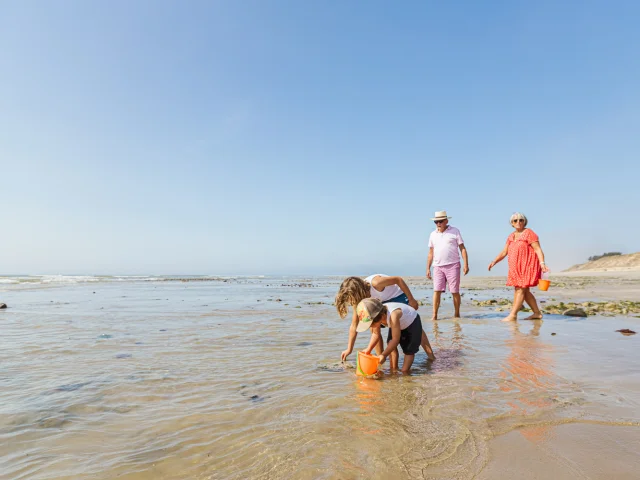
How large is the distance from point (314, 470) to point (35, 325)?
8.12 meters

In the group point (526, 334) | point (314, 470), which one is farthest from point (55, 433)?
point (526, 334)

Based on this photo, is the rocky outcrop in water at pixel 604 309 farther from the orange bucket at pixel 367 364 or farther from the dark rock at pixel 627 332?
the orange bucket at pixel 367 364

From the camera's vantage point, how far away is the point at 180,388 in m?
4.00

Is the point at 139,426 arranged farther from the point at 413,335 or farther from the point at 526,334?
the point at 526,334

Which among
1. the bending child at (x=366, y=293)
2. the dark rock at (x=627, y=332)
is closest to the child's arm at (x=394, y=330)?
the bending child at (x=366, y=293)

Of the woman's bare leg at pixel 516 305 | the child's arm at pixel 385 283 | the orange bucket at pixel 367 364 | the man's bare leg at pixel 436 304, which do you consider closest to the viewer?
the orange bucket at pixel 367 364

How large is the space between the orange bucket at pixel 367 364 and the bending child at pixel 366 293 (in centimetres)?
62

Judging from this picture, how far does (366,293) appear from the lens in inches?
200

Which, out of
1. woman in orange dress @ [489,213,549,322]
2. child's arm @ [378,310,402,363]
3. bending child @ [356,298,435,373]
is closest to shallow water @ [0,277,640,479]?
bending child @ [356,298,435,373]

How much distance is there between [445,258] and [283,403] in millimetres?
6322

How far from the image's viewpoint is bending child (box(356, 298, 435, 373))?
4516 millimetres

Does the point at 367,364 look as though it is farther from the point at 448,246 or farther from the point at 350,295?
the point at 448,246

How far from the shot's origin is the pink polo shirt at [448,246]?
879 cm

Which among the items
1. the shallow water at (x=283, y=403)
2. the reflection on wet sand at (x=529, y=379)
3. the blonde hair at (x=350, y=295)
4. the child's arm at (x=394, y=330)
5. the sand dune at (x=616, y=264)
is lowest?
the shallow water at (x=283, y=403)
